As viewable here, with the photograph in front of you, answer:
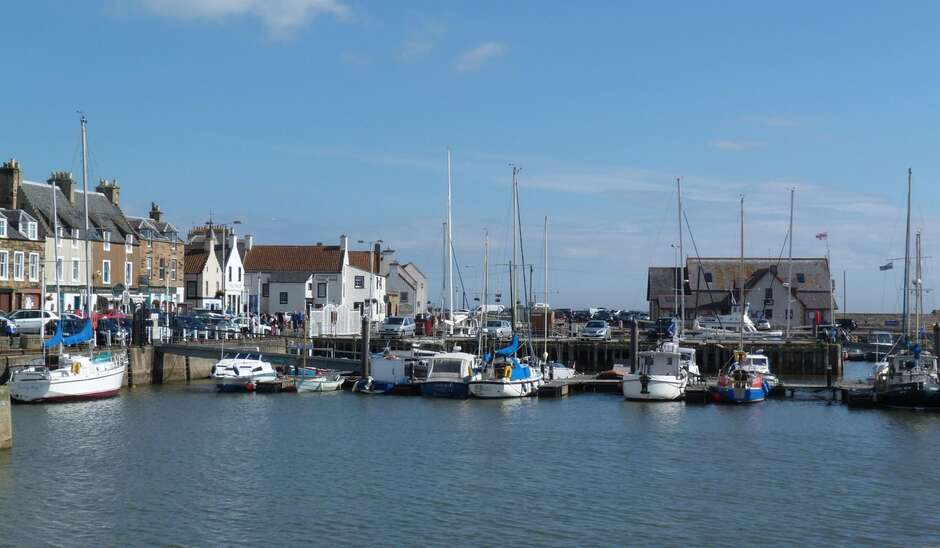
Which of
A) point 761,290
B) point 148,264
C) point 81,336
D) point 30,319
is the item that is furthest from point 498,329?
point 761,290

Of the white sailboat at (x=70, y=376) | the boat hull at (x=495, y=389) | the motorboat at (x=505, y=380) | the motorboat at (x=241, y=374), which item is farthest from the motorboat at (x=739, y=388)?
the white sailboat at (x=70, y=376)

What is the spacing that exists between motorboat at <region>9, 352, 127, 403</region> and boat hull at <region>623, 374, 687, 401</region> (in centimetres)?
2656

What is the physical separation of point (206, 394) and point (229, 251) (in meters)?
38.5

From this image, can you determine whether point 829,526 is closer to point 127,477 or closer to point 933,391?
point 127,477

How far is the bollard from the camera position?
33.7 metres

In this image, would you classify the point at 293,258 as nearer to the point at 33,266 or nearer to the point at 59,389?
the point at 33,266

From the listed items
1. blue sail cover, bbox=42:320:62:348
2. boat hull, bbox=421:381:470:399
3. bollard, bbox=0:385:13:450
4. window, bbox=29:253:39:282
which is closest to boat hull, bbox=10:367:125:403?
blue sail cover, bbox=42:320:62:348

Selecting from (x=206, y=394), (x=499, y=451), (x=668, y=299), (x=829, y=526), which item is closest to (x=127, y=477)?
(x=499, y=451)

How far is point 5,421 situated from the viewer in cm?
3625

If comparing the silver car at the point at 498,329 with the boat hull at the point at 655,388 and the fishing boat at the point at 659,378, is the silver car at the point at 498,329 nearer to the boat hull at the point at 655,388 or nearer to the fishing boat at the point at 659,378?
the fishing boat at the point at 659,378

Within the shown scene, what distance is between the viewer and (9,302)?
7219 centimetres

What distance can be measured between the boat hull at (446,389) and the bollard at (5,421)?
2446 centimetres

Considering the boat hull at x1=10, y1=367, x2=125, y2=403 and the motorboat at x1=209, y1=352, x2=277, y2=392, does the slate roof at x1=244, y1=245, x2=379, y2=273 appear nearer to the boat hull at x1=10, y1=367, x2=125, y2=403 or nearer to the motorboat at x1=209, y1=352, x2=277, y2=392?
the motorboat at x1=209, y1=352, x2=277, y2=392

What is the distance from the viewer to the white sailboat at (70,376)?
51.5 metres
